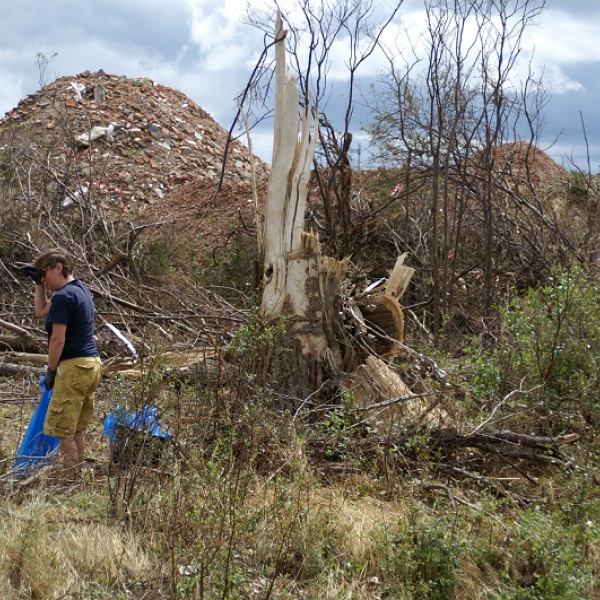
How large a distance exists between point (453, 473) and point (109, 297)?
14.5ft

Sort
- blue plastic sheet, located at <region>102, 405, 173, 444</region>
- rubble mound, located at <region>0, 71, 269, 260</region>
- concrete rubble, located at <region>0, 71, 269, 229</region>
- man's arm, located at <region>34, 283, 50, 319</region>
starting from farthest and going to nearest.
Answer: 1. concrete rubble, located at <region>0, 71, 269, 229</region>
2. rubble mound, located at <region>0, 71, 269, 260</region>
3. man's arm, located at <region>34, 283, 50, 319</region>
4. blue plastic sheet, located at <region>102, 405, 173, 444</region>

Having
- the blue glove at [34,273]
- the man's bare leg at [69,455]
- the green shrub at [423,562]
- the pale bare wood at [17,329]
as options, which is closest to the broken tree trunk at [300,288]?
the man's bare leg at [69,455]

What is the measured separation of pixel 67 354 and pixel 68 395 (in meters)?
0.25

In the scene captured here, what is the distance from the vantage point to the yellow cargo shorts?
480cm

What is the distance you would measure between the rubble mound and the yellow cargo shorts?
24.6ft

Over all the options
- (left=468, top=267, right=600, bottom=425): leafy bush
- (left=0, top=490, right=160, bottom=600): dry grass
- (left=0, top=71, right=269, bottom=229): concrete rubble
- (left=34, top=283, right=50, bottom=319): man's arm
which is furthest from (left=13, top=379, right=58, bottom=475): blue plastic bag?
(left=0, top=71, right=269, bottom=229): concrete rubble

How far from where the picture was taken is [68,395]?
15.9ft

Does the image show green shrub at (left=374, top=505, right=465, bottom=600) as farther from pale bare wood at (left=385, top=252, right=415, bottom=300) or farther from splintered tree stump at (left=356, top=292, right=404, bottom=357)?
pale bare wood at (left=385, top=252, right=415, bottom=300)

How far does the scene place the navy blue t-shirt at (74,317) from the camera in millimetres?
4684

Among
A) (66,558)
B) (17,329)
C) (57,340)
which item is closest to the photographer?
(66,558)

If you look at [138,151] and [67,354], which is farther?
[138,151]

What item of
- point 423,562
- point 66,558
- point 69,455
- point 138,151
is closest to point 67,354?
point 69,455

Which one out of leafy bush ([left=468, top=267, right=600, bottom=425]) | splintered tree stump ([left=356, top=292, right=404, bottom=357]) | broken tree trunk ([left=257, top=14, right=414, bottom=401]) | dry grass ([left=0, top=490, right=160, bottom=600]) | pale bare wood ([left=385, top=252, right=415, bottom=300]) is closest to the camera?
dry grass ([left=0, top=490, right=160, bottom=600])

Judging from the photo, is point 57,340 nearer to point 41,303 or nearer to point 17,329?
point 41,303
